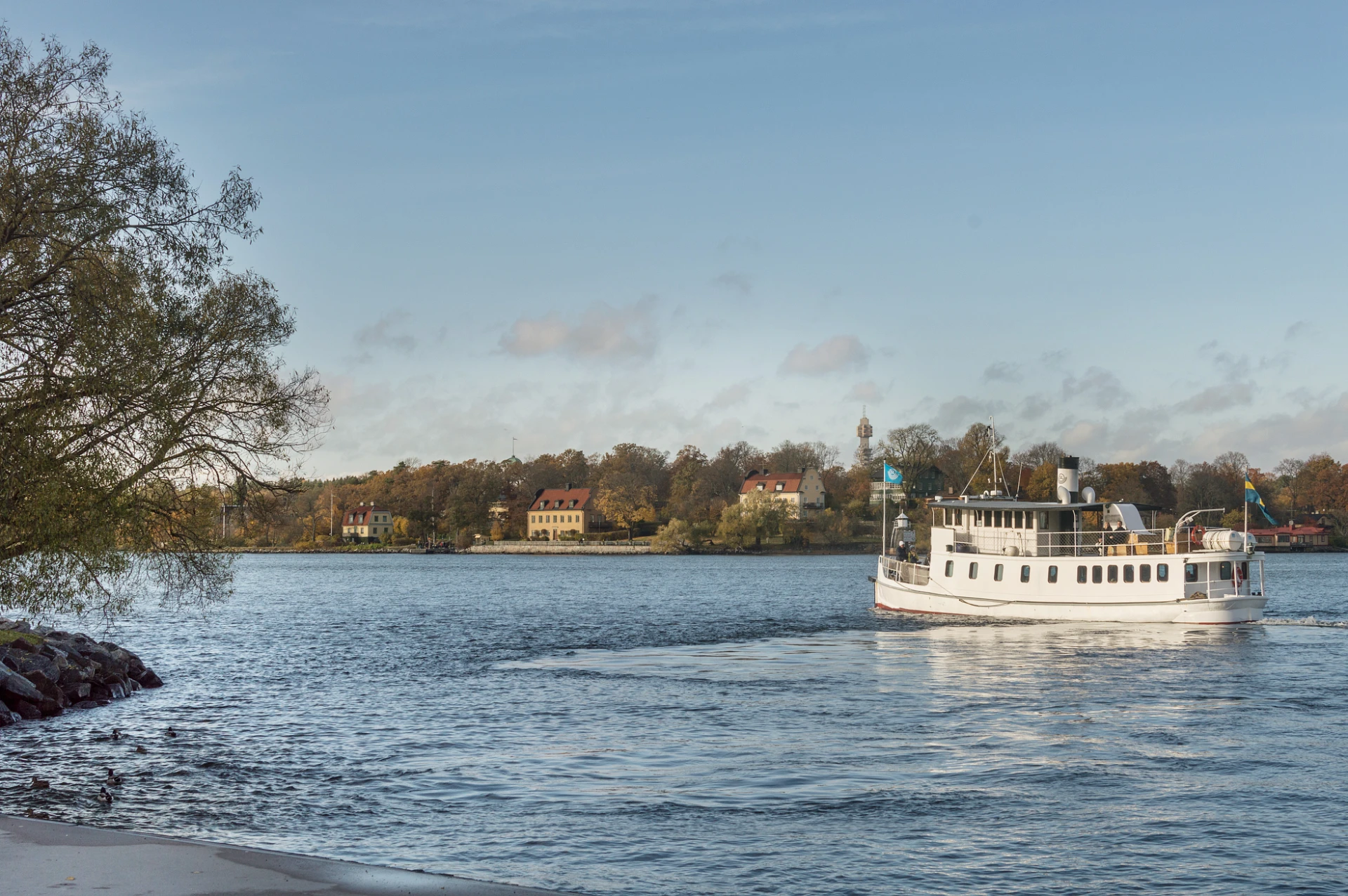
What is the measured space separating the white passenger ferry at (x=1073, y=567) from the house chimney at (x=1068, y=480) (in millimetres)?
52

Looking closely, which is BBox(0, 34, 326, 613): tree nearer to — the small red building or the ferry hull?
the ferry hull

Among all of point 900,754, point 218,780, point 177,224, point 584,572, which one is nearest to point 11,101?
point 177,224

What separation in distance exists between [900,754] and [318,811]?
11210 millimetres

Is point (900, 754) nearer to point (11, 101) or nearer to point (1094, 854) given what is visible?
point (1094, 854)

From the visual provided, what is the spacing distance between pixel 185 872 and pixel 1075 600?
48130 millimetres

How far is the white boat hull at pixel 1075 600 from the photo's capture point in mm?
51469

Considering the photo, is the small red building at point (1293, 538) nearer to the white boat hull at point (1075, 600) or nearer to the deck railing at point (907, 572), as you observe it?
the deck railing at point (907, 572)

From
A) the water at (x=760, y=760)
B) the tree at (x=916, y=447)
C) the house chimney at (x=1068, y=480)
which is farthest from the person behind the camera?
the tree at (x=916, y=447)

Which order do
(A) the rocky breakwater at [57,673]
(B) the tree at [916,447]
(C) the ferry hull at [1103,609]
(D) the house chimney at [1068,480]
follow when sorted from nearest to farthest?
(A) the rocky breakwater at [57,673] < (C) the ferry hull at [1103,609] < (D) the house chimney at [1068,480] < (B) the tree at [916,447]

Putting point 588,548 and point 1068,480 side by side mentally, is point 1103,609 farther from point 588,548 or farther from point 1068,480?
point 588,548

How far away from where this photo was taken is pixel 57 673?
30562 mm

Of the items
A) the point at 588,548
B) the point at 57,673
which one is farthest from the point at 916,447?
the point at 57,673

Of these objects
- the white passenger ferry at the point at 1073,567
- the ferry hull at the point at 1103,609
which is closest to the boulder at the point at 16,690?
the white passenger ferry at the point at 1073,567

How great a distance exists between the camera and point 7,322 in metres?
22.4
